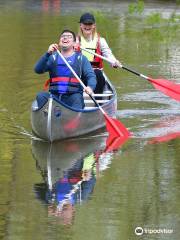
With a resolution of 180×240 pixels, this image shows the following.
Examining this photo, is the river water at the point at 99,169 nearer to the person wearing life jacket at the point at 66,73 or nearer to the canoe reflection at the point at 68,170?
the canoe reflection at the point at 68,170

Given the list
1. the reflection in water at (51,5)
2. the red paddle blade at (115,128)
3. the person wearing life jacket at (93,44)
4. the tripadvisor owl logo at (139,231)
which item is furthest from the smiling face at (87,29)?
the reflection in water at (51,5)

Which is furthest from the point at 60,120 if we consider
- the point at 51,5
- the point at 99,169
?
the point at 51,5

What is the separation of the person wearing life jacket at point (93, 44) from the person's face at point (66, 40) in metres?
1.49

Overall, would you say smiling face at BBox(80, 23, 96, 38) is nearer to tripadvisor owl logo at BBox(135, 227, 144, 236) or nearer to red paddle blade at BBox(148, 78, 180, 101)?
red paddle blade at BBox(148, 78, 180, 101)

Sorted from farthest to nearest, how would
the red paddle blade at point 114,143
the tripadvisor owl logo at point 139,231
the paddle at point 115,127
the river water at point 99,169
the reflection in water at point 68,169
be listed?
the paddle at point 115,127
the red paddle blade at point 114,143
the reflection in water at point 68,169
the river water at point 99,169
the tripadvisor owl logo at point 139,231

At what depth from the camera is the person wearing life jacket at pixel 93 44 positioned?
13.7m

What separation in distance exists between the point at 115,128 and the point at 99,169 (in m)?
2.01

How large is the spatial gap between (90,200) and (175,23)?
21222mm

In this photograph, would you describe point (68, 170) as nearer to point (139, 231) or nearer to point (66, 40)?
point (66, 40)

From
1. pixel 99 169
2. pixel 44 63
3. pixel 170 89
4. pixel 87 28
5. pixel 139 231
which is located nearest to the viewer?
pixel 139 231

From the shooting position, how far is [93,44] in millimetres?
14078

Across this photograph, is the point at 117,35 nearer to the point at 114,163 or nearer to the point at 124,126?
the point at 124,126

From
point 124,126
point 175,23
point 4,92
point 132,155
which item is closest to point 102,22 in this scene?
point 175,23

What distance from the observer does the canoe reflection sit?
8913 millimetres
